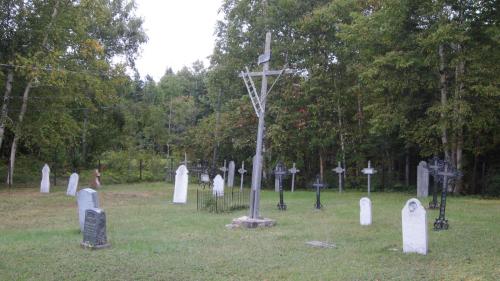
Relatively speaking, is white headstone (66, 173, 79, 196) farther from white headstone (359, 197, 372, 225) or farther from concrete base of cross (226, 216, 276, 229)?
white headstone (359, 197, 372, 225)

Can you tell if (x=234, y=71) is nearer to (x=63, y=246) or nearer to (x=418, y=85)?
(x=418, y=85)

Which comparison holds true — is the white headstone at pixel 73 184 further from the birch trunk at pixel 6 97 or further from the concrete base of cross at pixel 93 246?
the concrete base of cross at pixel 93 246

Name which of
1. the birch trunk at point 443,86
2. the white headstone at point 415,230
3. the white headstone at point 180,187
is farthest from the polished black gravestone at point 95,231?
the birch trunk at point 443,86

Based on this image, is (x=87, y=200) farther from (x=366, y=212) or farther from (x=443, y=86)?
(x=443, y=86)

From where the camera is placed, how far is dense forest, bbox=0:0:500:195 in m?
20.6

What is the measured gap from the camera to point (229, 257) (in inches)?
324

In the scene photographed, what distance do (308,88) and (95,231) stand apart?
19.3m

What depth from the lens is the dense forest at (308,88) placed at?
67.6 feet

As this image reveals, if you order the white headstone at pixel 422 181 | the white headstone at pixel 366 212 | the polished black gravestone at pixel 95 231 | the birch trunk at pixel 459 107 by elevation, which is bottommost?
the polished black gravestone at pixel 95 231

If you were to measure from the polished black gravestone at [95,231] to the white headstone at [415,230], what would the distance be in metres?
5.25

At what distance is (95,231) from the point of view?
29.2 ft

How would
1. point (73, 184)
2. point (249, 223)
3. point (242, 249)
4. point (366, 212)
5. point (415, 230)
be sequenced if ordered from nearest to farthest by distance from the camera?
1. point (415, 230)
2. point (242, 249)
3. point (249, 223)
4. point (366, 212)
5. point (73, 184)

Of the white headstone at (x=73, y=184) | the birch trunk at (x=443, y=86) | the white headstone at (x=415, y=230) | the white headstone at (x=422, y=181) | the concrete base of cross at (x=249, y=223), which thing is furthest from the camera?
the birch trunk at (x=443, y=86)

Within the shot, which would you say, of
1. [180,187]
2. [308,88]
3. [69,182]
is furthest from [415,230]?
[308,88]
